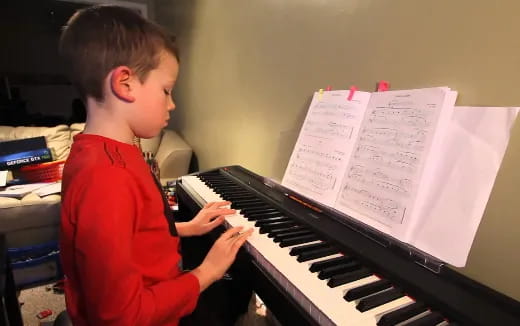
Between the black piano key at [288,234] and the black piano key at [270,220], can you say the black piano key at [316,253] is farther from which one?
the black piano key at [270,220]

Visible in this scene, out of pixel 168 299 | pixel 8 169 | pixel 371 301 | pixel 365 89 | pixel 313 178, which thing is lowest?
pixel 8 169

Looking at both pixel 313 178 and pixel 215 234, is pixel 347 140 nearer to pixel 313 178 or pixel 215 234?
pixel 313 178

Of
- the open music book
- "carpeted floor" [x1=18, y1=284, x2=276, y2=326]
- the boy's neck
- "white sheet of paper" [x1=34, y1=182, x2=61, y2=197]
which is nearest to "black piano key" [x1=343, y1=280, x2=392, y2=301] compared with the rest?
the open music book

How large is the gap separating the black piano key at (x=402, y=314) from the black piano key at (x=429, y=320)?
0.04 feet

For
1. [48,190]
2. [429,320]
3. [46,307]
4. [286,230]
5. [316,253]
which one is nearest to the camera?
[429,320]

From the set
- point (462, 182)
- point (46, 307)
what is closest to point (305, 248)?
point (462, 182)

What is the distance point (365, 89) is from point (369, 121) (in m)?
0.18

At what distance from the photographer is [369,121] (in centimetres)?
93

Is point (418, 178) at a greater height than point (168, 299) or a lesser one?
greater

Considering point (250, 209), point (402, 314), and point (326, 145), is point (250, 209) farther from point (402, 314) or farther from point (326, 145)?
point (402, 314)

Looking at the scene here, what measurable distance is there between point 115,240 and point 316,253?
1.48 feet

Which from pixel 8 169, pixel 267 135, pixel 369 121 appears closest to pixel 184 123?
pixel 8 169

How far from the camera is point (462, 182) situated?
0.69m

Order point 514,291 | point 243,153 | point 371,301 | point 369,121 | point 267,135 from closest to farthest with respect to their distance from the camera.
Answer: point 371,301
point 514,291
point 369,121
point 267,135
point 243,153
